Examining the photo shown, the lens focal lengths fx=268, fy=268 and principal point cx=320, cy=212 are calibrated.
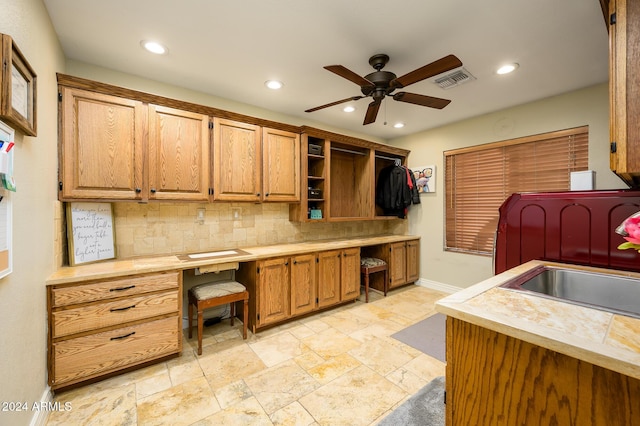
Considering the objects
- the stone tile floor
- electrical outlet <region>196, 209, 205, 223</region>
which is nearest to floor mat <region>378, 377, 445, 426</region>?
the stone tile floor

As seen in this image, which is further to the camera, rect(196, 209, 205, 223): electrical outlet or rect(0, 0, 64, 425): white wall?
rect(196, 209, 205, 223): electrical outlet

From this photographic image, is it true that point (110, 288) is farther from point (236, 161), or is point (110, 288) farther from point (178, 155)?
point (236, 161)

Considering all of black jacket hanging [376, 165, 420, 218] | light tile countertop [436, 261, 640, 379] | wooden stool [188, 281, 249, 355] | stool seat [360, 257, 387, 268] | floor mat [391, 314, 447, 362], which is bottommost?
floor mat [391, 314, 447, 362]

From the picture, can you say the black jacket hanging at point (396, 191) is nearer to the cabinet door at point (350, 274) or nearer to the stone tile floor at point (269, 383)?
the cabinet door at point (350, 274)

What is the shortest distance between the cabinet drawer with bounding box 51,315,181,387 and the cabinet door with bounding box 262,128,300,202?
1594 mm

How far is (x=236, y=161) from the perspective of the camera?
2855mm

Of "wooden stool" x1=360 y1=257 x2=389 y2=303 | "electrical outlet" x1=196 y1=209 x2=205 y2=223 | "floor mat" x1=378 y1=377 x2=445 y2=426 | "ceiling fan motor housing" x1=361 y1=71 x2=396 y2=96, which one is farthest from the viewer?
"wooden stool" x1=360 y1=257 x2=389 y2=303

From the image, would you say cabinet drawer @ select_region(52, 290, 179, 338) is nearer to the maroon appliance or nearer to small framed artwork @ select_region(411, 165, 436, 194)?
the maroon appliance

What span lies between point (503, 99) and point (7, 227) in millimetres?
4332

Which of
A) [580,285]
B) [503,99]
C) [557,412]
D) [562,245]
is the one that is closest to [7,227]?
[557,412]

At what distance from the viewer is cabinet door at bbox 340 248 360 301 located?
3441mm

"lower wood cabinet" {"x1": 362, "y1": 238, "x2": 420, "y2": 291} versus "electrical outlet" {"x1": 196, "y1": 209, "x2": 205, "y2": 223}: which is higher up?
"electrical outlet" {"x1": 196, "y1": 209, "x2": 205, "y2": 223}

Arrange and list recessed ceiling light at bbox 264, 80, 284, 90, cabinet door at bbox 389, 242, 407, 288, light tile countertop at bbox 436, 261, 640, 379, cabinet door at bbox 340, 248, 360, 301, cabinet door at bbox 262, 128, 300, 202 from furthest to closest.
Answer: cabinet door at bbox 389, 242, 407, 288, cabinet door at bbox 340, 248, 360, 301, cabinet door at bbox 262, 128, 300, 202, recessed ceiling light at bbox 264, 80, 284, 90, light tile countertop at bbox 436, 261, 640, 379

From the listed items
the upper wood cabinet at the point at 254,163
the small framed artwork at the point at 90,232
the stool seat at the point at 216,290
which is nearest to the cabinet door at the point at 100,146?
the small framed artwork at the point at 90,232
